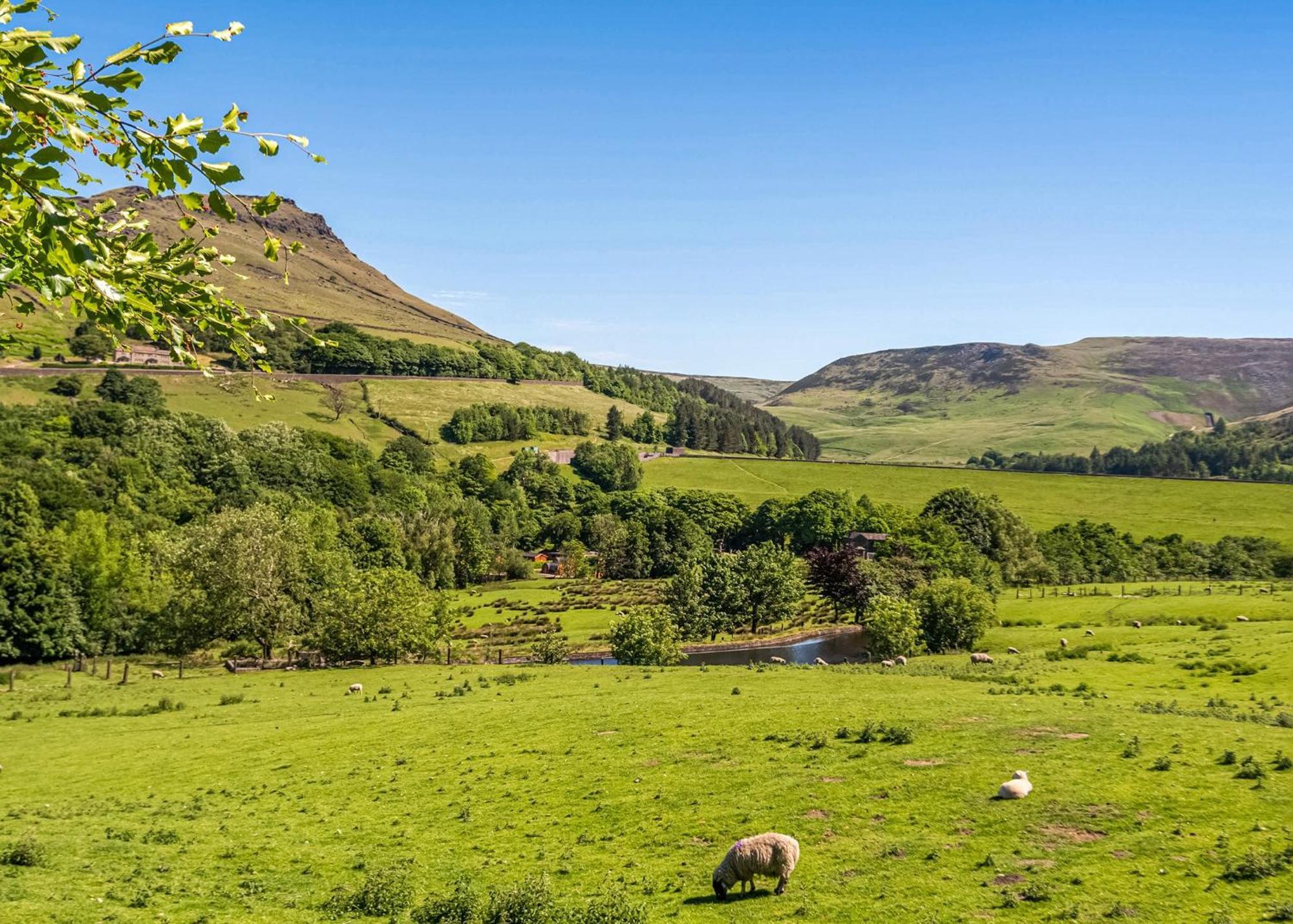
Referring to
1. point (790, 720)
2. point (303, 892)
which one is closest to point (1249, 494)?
point (790, 720)

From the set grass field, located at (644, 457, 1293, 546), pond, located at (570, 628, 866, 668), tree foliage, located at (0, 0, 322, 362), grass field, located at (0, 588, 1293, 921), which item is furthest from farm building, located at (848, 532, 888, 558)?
tree foliage, located at (0, 0, 322, 362)

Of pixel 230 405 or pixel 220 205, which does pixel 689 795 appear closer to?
pixel 220 205

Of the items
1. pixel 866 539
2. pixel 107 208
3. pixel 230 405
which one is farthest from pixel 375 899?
pixel 230 405

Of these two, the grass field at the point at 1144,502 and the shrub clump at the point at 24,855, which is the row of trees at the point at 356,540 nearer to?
the grass field at the point at 1144,502

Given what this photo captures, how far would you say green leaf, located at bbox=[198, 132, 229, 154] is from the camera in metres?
6.32

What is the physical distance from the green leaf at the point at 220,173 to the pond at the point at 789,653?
84430 mm

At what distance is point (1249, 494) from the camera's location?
17475cm

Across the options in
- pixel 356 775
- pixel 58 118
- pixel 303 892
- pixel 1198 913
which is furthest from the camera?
pixel 356 775

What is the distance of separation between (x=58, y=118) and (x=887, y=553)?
111782 millimetres

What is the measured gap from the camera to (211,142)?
6359 mm

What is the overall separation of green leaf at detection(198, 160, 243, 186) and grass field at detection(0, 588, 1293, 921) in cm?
1927

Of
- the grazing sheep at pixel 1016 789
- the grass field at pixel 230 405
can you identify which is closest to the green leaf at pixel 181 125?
the grazing sheep at pixel 1016 789

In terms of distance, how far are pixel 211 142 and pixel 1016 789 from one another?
91.4 feet

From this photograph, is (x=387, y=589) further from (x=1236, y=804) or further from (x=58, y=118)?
(x=58, y=118)
